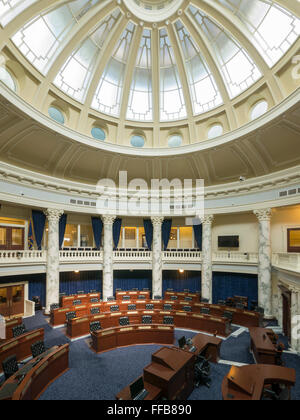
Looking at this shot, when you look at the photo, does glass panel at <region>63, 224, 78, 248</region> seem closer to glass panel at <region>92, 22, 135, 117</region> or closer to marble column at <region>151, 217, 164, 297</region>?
marble column at <region>151, 217, 164, 297</region>

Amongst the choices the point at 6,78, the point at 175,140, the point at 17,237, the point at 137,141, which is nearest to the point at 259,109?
the point at 175,140

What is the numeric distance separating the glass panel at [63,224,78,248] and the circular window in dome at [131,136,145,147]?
294 inches

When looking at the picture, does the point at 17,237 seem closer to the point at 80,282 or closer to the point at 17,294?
the point at 17,294

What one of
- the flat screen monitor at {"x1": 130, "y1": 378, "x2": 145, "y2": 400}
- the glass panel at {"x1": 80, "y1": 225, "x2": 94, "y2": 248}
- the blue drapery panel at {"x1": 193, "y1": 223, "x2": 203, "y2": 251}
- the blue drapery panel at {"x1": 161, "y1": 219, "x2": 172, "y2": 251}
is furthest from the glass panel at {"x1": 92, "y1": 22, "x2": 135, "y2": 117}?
the flat screen monitor at {"x1": 130, "y1": 378, "x2": 145, "y2": 400}

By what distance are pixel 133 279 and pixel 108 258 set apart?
3364 millimetres

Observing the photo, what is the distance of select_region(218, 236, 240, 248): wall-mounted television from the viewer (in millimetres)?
15663

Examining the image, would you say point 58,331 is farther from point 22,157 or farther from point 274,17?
point 274,17

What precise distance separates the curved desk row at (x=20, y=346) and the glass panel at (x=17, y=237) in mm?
7178

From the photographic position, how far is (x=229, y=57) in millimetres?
12578

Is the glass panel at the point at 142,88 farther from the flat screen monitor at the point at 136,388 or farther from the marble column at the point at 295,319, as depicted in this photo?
the flat screen monitor at the point at 136,388

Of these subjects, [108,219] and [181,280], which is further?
[181,280]

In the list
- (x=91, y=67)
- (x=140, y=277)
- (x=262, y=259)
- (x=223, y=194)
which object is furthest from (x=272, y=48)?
(x=140, y=277)

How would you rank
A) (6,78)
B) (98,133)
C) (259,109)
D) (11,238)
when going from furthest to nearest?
(98,133) → (11,238) → (259,109) → (6,78)

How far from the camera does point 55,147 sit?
1309cm
